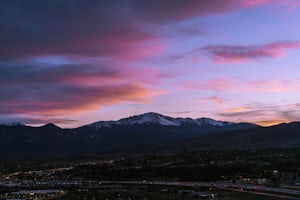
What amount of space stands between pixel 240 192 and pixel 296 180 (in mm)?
31157

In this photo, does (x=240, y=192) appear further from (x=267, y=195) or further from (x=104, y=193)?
(x=104, y=193)

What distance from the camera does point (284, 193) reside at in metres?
107

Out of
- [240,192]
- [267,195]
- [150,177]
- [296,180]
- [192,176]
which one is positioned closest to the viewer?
[267,195]

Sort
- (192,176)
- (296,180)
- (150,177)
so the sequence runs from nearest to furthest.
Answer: (296,180), (192,176), (150,177)

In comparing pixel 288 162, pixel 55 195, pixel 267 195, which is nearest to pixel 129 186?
pixel 55 195

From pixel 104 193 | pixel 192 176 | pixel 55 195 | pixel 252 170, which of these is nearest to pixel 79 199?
pixel 104 193

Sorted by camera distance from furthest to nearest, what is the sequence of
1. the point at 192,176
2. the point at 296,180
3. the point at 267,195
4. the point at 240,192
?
the point at 192,176 < the point at 296,180 < the point at 240,192 < the point at 267,195

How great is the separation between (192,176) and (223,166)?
19.1 m

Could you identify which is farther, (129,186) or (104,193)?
(129,186)

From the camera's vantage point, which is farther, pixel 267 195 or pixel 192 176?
pixel 192 176

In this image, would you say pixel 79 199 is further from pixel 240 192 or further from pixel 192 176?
pixel 192 176

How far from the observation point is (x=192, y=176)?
160000 mm

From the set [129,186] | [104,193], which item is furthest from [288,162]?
[104,193]

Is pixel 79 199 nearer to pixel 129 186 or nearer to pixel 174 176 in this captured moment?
pixel 129 186
